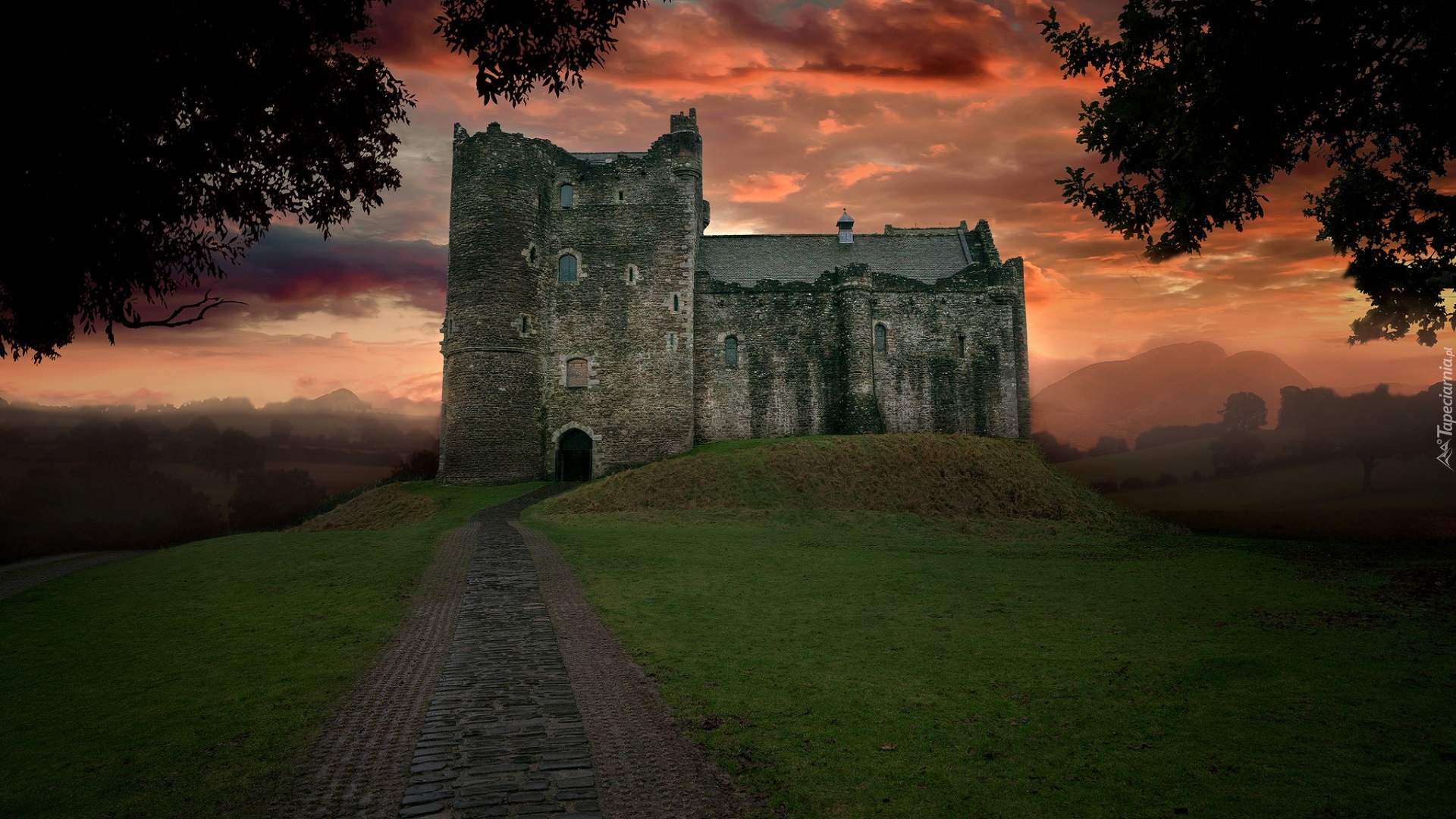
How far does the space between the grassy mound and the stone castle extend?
7.06m

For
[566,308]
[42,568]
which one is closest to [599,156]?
[566,308]

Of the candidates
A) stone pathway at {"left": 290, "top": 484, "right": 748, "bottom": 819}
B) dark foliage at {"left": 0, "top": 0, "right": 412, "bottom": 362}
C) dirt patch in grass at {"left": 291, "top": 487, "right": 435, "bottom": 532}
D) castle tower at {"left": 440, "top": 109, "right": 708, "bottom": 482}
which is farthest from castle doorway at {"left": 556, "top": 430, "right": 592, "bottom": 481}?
dark foliage at {"left": 0, "top": 0, "right": 412, "bottom": 362}

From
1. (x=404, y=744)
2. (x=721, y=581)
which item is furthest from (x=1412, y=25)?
(x=404, y=744)

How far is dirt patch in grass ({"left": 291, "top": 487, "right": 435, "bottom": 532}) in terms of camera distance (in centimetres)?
2918

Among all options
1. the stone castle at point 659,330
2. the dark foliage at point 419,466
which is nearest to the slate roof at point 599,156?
the stone castle at point 659,330

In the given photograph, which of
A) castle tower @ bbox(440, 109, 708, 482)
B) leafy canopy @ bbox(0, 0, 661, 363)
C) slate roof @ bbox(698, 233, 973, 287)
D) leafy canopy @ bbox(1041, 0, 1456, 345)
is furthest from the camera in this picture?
slate roof @ bbox(698, 233, 973, 287)

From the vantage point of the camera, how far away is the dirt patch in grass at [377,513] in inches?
1149

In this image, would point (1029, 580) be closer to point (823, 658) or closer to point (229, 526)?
point (823, 658)

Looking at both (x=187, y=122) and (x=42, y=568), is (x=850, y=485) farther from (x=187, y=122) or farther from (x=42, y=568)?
(x=42, y=568)

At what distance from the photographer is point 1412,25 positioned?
32.8 feet

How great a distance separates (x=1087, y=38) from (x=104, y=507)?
4809 centimetres

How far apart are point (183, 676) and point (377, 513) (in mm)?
23565

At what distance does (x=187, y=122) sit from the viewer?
676cm

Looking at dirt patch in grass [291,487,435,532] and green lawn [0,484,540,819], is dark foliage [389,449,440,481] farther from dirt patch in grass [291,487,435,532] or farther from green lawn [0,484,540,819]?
green lawn [0,484,540,819]
